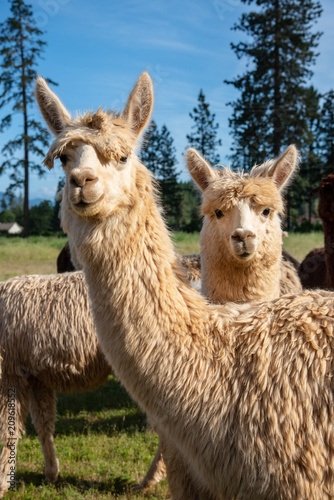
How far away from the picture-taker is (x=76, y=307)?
461cm

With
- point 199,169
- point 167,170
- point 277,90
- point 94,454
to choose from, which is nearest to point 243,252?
point 199,169

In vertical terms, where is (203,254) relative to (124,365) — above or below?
above

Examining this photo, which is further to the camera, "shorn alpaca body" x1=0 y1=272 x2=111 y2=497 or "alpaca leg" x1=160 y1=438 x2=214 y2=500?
"shorn alpaca body" x1=0 y1=272 x2=111 y2=497

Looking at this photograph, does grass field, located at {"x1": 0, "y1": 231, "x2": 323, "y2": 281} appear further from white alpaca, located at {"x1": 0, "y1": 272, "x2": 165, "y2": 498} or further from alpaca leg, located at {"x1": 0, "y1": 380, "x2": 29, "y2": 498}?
alpaca leg, located at {"x1": 0, "y1": 380, "x2": 29, "y2": 498}

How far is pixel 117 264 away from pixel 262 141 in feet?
69.6

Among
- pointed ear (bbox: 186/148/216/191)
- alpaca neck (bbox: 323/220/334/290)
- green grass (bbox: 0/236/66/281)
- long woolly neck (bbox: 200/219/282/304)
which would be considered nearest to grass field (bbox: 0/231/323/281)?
green grass (bbox: 0/236/66/281)

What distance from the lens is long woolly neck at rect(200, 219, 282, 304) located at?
3.22 m

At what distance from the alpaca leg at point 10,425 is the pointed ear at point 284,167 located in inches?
129

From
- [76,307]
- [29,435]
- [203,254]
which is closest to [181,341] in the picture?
[203,254]

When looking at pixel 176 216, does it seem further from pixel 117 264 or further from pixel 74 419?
pixel 117 264

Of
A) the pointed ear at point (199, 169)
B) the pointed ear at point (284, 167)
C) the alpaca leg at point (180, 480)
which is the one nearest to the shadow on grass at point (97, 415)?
the alpaca leg at point (180, 480)

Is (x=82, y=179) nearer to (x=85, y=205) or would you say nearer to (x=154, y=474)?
(x=85, y=205)

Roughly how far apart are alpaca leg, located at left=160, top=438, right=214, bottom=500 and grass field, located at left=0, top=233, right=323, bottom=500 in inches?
57.9

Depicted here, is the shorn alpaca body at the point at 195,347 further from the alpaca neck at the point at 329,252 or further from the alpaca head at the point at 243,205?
the alpaca neck at the point at 329,252
